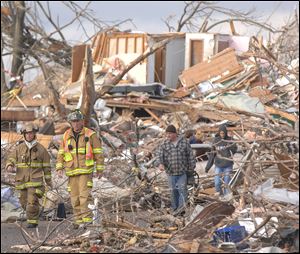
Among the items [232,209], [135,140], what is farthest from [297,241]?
[135,140]

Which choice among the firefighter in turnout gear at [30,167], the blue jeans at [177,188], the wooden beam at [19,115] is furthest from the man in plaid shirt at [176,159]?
the wooden beam at [19,115]

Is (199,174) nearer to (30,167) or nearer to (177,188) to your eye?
(177,188)

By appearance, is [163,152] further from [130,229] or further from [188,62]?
[188,62]

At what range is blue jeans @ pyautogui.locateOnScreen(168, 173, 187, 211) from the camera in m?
10.8

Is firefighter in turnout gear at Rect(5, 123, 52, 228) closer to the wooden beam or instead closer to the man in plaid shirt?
the man in plaid shirt

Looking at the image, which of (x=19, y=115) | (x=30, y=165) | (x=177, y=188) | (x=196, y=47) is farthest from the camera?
(x=196, y=47)

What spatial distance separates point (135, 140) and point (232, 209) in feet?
38.9

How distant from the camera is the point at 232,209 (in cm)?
722

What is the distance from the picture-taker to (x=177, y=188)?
11000 millimetres

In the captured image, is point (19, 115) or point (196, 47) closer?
point (19, 115)

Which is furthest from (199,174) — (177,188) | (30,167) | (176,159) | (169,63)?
(169,63)

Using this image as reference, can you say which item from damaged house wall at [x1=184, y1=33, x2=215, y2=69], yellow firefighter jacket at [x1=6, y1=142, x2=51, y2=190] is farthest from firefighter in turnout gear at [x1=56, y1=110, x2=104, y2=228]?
damaged house wall at [x1=184, y1=33, x2=215, y2=69]

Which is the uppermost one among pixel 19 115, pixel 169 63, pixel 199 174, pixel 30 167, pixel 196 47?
pixel 196 47

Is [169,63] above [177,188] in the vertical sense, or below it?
above
